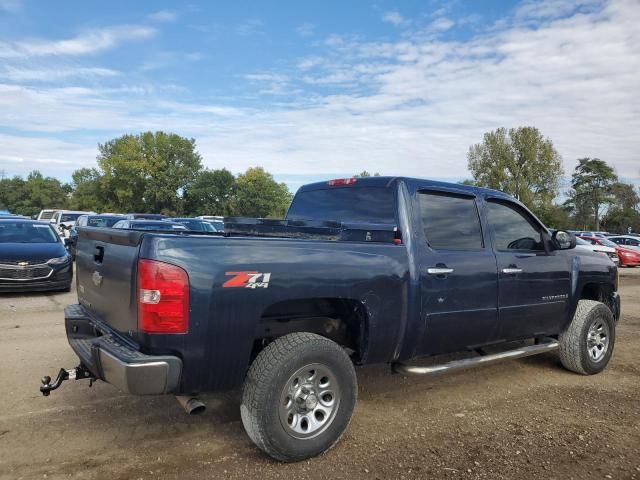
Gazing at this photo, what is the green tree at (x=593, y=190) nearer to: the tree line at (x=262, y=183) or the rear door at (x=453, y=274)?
the tree line at (x=262, y=183)

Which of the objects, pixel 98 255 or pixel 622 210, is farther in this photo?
pixel 622 210

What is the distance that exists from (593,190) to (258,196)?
46008 millimetres

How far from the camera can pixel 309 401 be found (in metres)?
3.52

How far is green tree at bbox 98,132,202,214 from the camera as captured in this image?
243 ft

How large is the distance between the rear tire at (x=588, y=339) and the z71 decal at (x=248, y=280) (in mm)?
3716

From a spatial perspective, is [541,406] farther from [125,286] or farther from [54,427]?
[54,427]

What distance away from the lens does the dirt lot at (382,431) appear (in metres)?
3.43

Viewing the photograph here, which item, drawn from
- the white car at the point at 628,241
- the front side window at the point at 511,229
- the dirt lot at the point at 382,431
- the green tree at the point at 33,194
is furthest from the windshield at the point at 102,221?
the green tree at the point at 33,194

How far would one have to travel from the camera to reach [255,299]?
10.7 feet

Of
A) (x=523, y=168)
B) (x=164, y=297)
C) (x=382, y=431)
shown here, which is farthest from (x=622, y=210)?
(x=164, y=297)

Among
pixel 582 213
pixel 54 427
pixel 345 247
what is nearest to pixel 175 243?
pixel 345 247

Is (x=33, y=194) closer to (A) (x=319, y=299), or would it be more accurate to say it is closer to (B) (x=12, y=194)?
(B) (x=12, y=194)

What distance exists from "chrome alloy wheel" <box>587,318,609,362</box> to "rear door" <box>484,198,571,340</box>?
584mm

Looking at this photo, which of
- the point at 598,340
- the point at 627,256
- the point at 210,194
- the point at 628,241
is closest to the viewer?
the point at 598,340
